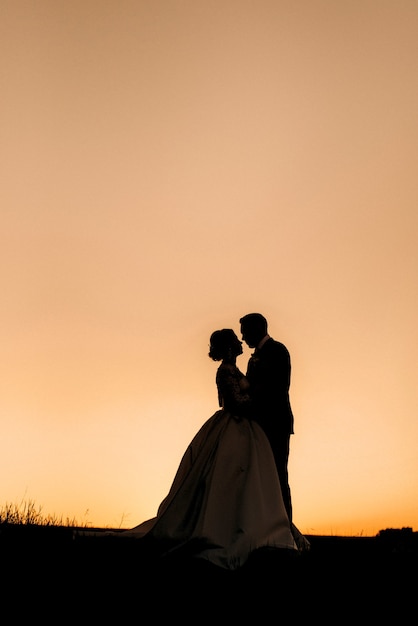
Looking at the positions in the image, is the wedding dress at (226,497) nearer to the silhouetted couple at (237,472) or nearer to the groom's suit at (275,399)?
the silhouetted couple at (237,472)

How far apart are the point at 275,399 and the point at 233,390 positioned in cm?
59

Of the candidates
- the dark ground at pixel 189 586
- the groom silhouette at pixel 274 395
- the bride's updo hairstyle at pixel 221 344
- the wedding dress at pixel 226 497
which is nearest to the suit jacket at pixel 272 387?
the groom silhouette at pixel 274 395

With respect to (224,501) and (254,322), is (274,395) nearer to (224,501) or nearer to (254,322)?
(254,322)

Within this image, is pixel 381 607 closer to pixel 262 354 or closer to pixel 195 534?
pixel 195 534

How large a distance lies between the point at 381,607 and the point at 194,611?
3.81 ft

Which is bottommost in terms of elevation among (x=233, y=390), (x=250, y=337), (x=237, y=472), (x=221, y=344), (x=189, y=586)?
(x=189, y=586)

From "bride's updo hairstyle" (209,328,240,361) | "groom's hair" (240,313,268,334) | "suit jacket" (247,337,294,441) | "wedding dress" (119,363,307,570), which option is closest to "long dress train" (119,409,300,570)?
"wedding dress" (119,363,307,570)

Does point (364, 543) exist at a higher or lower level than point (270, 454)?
lower

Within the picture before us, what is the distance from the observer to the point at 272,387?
7.95m

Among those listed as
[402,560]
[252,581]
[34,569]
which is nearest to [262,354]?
[402,560]

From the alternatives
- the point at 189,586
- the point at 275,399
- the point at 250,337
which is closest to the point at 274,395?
the point at 275,399

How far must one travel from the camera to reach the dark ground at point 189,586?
3.84 meters

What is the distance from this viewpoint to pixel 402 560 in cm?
701

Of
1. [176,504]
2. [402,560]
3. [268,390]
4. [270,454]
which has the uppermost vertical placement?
[268,390]
